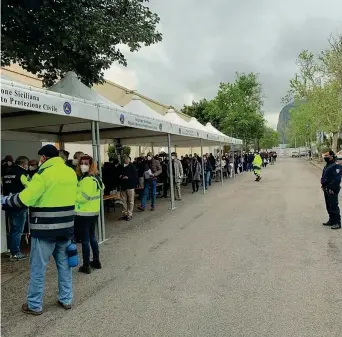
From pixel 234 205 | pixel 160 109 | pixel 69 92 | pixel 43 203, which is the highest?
pixel 160 109

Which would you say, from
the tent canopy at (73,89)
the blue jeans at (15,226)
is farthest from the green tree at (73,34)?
the blue jeans at (15,226)

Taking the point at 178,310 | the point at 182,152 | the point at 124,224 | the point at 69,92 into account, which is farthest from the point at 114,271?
the point at 182,152

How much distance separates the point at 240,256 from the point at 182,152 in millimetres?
42655

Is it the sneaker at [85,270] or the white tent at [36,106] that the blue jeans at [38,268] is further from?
the white tent at [36,106]

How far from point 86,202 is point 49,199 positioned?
54.6 inches

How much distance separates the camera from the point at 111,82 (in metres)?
34.8

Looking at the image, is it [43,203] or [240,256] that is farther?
[240,256]

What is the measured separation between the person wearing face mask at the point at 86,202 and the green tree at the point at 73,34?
598cm

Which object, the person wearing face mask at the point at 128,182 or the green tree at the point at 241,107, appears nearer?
the person wearing face mask at the point at 128,182

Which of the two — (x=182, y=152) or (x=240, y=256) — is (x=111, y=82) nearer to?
(x=182, y=152)

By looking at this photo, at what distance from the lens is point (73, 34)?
11172 mm

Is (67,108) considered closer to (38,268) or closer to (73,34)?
(38,268)

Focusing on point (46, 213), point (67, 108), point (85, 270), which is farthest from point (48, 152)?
point (67, 108)

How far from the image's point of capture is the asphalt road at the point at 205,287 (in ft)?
13.2
